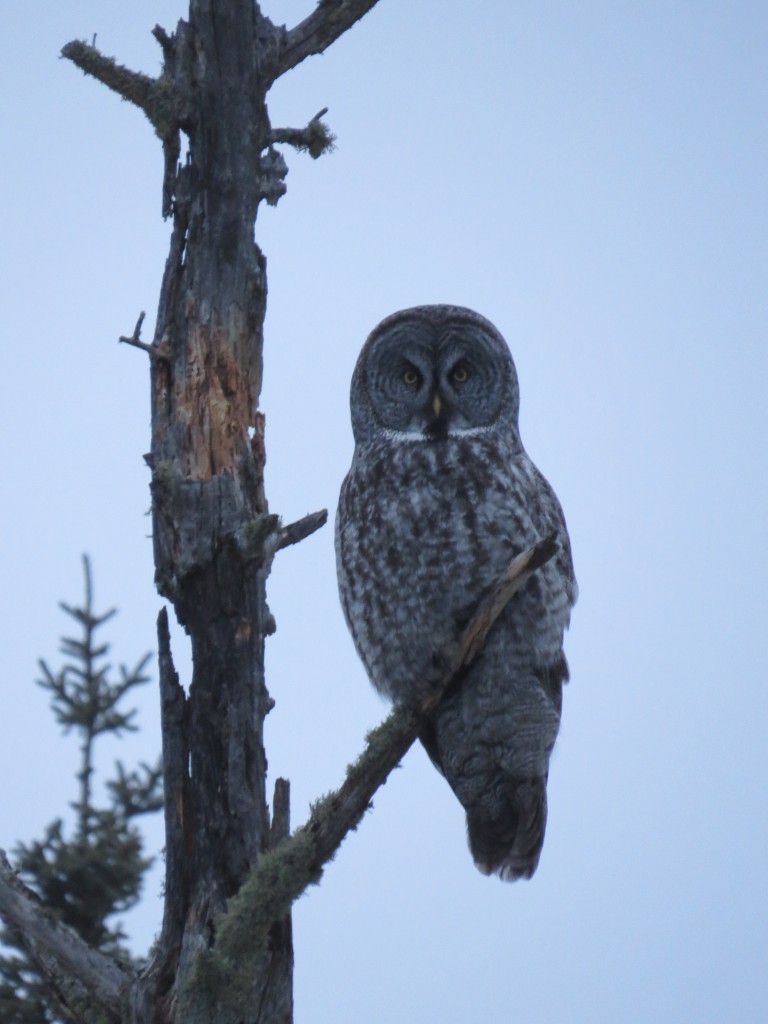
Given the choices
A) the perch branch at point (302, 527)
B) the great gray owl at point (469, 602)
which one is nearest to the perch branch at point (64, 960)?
the perch branch at point (302, 527)

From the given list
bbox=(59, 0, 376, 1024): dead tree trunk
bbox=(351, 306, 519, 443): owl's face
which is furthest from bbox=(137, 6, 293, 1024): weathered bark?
bbox=(351, 306, 519, 443): owl's face

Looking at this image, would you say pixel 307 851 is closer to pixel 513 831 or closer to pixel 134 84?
pixel 513 831

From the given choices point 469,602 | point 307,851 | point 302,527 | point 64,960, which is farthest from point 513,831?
point 64,960

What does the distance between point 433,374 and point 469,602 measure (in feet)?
3.39

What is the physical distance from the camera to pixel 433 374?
5227mm

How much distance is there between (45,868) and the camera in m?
5.21

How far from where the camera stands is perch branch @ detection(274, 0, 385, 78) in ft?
14.7

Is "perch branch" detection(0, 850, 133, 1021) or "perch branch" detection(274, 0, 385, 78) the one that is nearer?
"perch branch" detection(0, 850, 133, 1021)

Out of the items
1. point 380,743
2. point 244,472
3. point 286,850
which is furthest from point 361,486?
point 286,850

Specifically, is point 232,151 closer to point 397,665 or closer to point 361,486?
point 361,486

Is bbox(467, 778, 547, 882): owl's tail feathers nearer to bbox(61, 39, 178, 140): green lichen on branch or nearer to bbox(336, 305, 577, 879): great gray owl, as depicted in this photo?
bbox(336, 305, 577, 879): great gray owl

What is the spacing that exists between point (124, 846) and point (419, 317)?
8.09 feet

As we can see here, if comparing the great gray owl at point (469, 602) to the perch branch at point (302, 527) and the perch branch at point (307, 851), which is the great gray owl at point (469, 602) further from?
the perch branch at point (302, 527)

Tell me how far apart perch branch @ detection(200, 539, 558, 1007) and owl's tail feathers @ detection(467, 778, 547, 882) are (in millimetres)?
680
